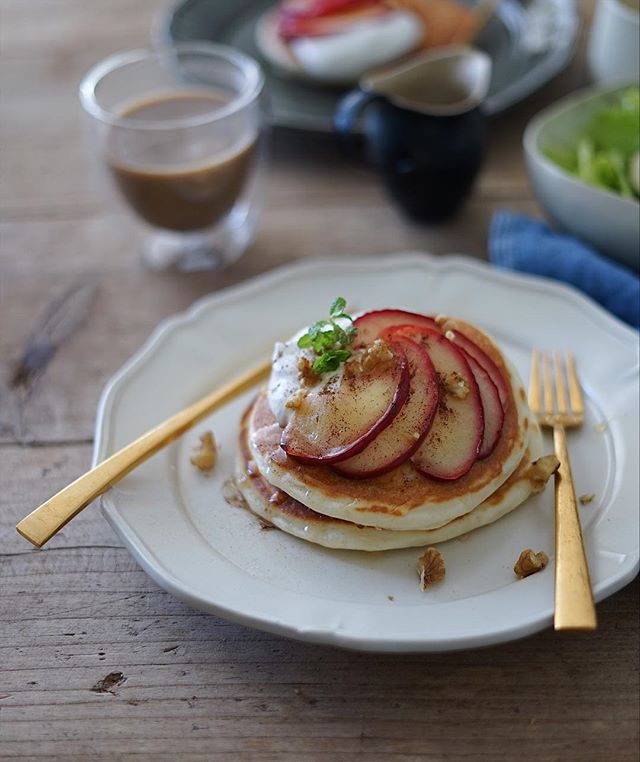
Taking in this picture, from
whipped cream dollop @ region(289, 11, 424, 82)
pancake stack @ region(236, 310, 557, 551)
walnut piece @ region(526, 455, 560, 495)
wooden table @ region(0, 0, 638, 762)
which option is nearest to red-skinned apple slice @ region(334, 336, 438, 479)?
pancake stack @ region(236, 310, 557, 551)

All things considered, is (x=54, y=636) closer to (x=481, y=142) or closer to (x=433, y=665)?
(x=433, y=665)

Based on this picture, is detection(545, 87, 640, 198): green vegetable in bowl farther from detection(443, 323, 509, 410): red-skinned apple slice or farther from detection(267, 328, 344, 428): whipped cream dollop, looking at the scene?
detection(267, 328, 344, 428): whipped cream dollop

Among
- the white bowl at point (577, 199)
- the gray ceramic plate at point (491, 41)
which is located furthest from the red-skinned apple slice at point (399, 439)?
the gray ceramic plate at point (491, 41)

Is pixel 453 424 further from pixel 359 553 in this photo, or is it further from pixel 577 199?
pixel 577 199

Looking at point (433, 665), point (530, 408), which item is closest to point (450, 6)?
point (530, 408)

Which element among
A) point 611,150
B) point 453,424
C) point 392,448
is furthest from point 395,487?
point 611,150

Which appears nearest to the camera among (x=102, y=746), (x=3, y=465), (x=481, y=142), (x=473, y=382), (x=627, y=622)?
(x=102, y=746)
